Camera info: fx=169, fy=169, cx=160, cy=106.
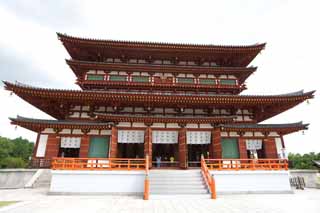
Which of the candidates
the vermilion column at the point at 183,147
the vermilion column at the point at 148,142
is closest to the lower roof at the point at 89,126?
the vermilion column at the point at 148,142

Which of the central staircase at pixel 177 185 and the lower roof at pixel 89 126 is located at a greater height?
the lower roof at pixel 89 126

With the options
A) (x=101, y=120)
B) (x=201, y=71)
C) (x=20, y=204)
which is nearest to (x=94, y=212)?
(x=20, y=204)

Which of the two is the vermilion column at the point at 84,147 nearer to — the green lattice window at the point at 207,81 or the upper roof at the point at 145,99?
the upper roof at the point at 145,99

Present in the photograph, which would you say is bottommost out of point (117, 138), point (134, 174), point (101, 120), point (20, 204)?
point (20, 204)

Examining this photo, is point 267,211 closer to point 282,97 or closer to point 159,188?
point 159,188

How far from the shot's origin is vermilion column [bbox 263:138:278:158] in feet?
45.5

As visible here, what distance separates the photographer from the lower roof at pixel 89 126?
12523 millimetres

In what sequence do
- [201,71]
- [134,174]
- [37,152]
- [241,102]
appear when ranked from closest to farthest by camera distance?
1. [134,174]
2. [37,152]
3. [241,102]
4. [201,71]

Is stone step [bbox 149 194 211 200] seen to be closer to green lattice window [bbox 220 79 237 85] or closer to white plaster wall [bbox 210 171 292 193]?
white plaster wall [bbox 210 171 292 193]

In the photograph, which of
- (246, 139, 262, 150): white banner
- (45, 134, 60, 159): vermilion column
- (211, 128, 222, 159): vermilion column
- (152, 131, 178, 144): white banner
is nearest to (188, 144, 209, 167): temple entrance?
(211, 128, 222, 159): vermilion column

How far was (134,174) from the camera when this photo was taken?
33.6 ft

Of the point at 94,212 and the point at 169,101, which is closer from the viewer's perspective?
the point at 94,212

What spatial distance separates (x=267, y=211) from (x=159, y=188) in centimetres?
525

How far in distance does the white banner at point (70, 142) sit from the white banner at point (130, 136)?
10.9 feet
